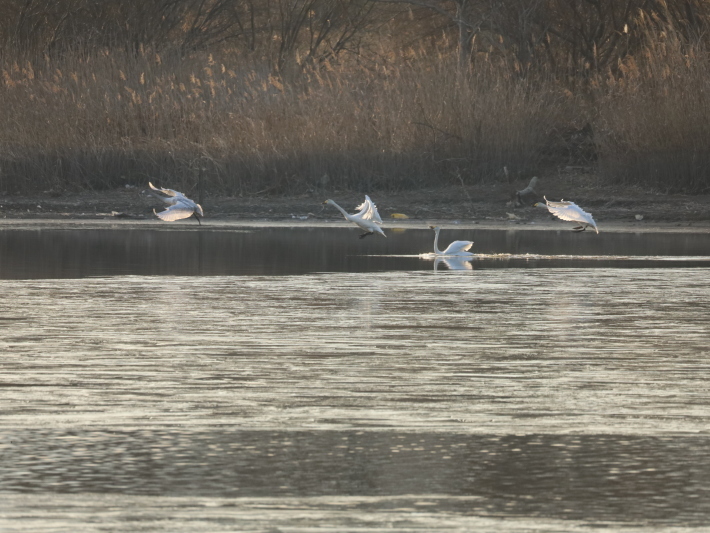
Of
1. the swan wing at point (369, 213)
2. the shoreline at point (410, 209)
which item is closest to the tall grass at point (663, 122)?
the shoreline at point (410, 209)

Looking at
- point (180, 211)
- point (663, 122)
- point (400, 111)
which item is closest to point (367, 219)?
point (180, 211)

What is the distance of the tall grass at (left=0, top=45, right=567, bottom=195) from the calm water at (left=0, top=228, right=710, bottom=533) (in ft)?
41.8

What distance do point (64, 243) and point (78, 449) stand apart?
12.6m

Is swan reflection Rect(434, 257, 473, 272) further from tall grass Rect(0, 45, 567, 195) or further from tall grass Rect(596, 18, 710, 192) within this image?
tall grass Rect(0, 45, 567, 195)

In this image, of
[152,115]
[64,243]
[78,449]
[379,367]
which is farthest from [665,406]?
[152,115]

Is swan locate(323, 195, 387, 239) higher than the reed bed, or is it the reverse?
the reed bed

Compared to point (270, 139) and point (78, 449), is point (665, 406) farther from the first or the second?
point (270, 139)

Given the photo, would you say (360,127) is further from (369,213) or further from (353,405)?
(353,405)

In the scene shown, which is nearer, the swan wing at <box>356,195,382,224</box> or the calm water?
the calm water

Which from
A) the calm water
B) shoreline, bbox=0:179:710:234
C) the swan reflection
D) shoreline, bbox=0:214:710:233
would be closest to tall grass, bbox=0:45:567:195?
shoreline, bbox=0:179:710:234

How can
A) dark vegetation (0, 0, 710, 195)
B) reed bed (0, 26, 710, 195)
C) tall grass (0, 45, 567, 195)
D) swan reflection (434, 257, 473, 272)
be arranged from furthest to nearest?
tall grass (0, 45, 567, 195)
dark vegetation (0, 0, 710, 195)
reed bed (0, 26, 710, 195)
swan reflection (434, 257, 473, 272)

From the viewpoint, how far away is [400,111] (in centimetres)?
2591

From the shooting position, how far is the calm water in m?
5.04

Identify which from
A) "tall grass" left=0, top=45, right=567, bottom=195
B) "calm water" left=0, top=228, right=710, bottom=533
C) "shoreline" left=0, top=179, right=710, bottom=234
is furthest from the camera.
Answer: "tall grass" left=0, top=45, right=567, bottom=195
